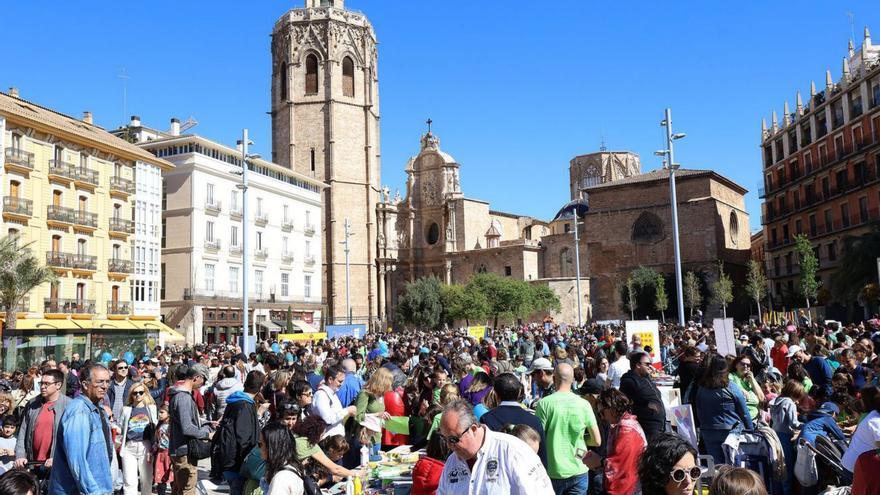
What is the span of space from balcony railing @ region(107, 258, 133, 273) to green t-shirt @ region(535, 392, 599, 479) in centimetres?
3194

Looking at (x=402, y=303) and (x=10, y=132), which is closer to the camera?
(x=10, y=132)

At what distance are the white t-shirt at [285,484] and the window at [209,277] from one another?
39432 mm

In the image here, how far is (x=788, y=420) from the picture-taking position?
22.0 feet

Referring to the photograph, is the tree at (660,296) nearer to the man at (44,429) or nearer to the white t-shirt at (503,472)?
the man at (44,429)

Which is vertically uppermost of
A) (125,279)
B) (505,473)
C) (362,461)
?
(125,279)

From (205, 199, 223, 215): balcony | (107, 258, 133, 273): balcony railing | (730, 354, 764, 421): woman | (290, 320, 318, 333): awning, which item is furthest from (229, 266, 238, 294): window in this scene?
(730, 354, 764, 421): woman

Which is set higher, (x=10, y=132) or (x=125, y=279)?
(x=10, y=132)

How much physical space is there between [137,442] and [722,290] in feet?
155

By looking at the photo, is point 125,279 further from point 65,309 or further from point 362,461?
point 362,461

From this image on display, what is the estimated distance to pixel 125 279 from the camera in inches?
1372

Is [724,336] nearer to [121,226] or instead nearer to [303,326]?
[121,226]

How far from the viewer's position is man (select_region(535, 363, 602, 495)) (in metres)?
5.61

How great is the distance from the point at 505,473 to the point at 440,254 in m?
61.7

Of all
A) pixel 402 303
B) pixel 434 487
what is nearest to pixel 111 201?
pixel 402 303
